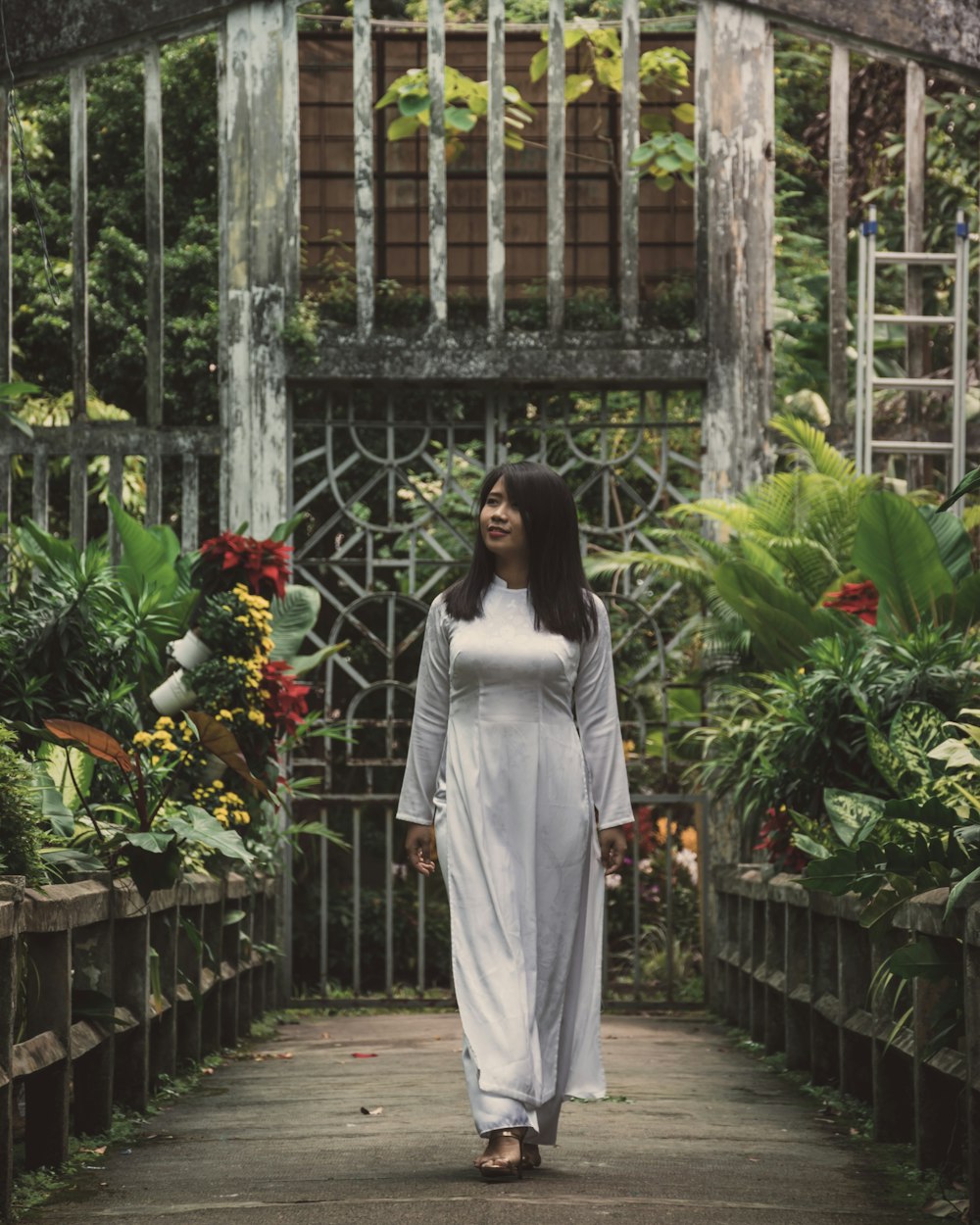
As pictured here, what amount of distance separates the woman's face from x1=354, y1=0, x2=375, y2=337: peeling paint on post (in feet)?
19.9

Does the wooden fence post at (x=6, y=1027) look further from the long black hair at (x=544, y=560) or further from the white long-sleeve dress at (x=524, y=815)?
the long black hair at (x=544, y=560)

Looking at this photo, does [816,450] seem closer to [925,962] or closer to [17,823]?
[925,962]

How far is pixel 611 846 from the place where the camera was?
16.5 feet

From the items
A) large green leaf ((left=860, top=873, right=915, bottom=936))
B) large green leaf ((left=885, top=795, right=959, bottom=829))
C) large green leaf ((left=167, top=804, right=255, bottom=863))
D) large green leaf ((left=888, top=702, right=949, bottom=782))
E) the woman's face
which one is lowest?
large green leaf ((left=860, top=873, right=915, bottom=936))

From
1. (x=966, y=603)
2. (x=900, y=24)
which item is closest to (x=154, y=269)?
(x=900, y=24)

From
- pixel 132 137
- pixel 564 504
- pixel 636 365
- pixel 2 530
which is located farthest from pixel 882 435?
pixel 132 137

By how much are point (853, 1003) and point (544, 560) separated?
1.92 meters

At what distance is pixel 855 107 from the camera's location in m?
16.1

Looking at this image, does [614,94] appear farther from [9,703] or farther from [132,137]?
[132,137]

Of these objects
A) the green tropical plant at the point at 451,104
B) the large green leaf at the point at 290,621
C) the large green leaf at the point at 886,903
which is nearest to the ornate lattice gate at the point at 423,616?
the large green leaf at the point at 290,621

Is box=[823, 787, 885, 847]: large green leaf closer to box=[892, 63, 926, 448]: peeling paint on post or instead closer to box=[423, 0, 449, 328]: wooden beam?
box=[892, 63, 926, 448]: peeling paint on post

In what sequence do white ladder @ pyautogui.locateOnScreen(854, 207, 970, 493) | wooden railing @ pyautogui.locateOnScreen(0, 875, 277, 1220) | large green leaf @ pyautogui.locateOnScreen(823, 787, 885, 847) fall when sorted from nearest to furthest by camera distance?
wooden railing @ pyautogui.locateOnScreen(0, 875, 277, 1220), large green leaf @ pyautogui.locateOnScreen(823, 787, 885, 847), white ladder @ pyautogui.locateOnScreen(854, 207, 970, 493)

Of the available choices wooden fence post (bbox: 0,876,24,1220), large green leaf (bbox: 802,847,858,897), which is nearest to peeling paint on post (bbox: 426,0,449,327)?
large green leaf (bbox: 802,847,858,897)

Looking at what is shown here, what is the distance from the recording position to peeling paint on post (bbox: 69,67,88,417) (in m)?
11.1
